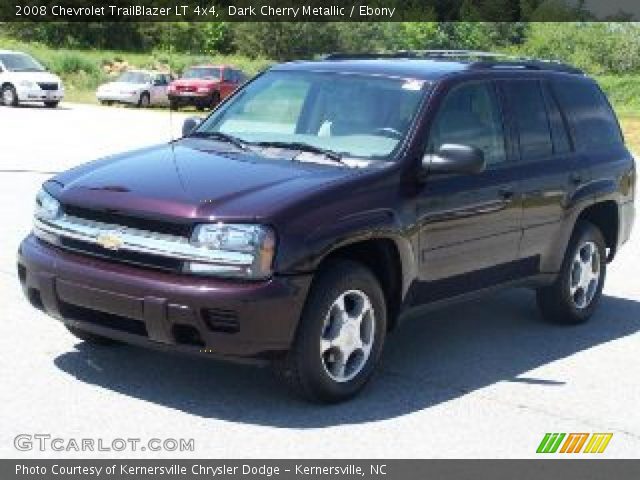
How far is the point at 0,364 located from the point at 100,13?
63.9m

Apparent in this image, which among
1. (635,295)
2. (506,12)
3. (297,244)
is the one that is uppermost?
(297,244)

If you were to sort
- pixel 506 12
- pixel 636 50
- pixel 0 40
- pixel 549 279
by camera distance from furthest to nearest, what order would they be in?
1. pixel 506 12
2. pixel 636 50
3. pixel 0 40
4. pixel 549 279

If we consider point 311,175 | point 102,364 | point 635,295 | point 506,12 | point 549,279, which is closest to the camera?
point 311,175

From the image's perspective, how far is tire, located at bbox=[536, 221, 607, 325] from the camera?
764cm

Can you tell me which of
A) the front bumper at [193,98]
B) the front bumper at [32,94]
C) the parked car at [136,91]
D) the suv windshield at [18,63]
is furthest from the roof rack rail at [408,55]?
the parked car at [136,91]

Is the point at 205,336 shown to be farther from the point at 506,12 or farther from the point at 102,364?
A: the point at 506,12

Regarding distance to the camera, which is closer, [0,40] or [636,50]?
[0,40]

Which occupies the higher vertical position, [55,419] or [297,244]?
[297,244]

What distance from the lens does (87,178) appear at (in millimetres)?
5801

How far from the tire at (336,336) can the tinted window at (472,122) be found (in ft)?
3.41

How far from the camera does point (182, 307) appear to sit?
512 centimetres

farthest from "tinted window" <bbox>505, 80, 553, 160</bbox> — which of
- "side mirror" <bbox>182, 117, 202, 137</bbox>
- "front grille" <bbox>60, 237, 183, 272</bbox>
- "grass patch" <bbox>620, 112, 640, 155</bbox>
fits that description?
"grass patch" <bbox>620, 112, 640, 155</bbox>

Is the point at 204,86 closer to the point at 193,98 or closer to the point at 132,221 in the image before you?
the point at 193,98


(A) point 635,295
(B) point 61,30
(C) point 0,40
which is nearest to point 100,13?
(B) point 61,30
